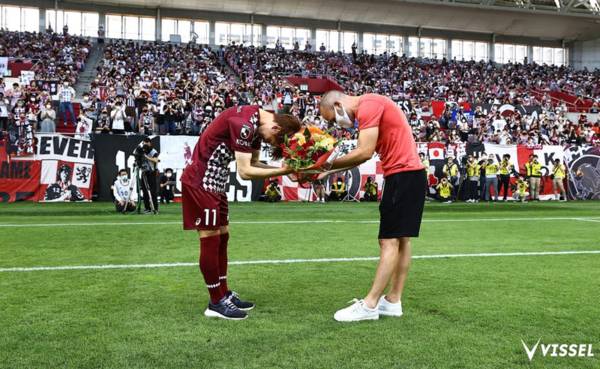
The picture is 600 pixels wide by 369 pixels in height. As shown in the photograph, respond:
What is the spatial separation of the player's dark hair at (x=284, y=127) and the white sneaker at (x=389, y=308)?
154cm

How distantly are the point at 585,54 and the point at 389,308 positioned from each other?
67.1 m

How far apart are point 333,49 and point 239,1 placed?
11.4m

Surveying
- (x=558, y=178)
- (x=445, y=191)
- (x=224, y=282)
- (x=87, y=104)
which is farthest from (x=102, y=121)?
(x=558, y=178)

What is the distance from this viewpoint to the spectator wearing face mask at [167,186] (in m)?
19.8

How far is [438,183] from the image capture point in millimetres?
23547

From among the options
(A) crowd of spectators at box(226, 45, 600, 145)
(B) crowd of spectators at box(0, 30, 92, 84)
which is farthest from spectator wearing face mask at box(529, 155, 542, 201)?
(B) crowd of spectators at box(0, 30, 92, 84)

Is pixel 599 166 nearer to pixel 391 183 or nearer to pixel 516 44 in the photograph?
pixel 391 183

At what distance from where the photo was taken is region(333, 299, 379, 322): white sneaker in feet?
15.0

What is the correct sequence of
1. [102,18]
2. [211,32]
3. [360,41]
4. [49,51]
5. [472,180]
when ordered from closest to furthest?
[472,180] → [49,51] → [102,18] → [211,32] → [360,41]

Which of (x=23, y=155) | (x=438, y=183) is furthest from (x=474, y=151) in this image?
(x=23, y=155)

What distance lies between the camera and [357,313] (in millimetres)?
4617

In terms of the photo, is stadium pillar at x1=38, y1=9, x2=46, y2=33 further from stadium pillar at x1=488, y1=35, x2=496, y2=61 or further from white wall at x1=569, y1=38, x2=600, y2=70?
white wall at x1=569, y1=38, x2=600, y2=70

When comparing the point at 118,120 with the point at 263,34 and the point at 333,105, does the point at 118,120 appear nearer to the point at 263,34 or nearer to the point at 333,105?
the point at 333,105

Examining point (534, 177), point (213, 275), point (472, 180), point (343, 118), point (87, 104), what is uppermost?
point (87, 104)
